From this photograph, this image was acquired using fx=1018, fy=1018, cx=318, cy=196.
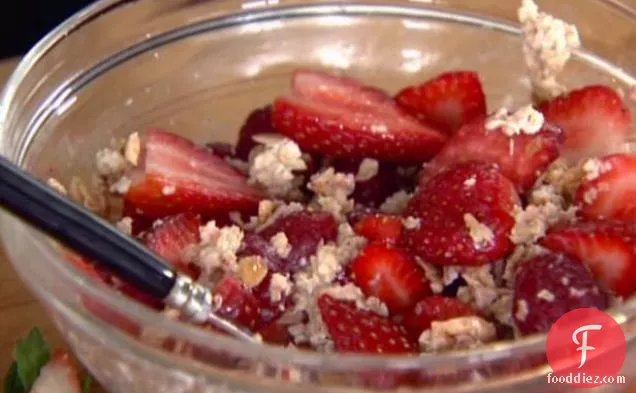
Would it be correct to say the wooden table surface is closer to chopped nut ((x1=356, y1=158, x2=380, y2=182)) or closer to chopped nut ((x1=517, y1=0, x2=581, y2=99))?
chopped nut ((x1=356, y1=158, x2=380, y2=182))

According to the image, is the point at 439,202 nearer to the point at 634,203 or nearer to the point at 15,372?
the point at 634,203

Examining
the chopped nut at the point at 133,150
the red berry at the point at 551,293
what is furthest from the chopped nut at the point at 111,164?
the red berry at the point at 551,293

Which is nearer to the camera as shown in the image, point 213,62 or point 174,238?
point 174,238

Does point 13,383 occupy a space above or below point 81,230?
below

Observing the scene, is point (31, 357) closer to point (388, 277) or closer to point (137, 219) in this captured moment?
point (137, 219)

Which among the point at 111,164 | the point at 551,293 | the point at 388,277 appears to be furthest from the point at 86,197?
→ the point at 551,293

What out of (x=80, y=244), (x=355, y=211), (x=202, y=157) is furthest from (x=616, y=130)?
(x=80, y=244)
